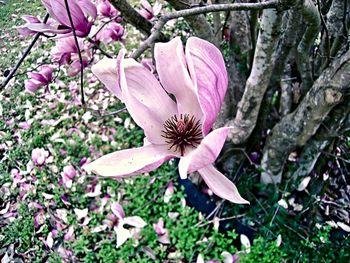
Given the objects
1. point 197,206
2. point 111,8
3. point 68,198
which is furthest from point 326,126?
point 68,198

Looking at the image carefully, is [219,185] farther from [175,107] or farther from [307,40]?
[307,40]

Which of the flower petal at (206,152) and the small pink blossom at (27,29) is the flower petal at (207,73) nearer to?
the flower petal at (206,152)

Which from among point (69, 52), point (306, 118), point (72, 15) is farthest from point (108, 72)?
point (306, 118)

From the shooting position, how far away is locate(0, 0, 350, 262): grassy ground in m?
1.09

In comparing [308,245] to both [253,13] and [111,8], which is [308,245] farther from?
[111,8]

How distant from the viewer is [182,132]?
1.17 feet

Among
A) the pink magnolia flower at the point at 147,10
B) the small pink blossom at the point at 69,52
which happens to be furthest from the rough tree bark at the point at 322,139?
the small pink blossom at the point at 69,52

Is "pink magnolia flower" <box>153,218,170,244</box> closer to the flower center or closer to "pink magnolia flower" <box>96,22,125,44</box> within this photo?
"pink magnolia flower" <box>96,22,125,44</box>

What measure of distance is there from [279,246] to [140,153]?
0.90 m

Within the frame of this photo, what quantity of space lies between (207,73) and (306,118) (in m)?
0.73

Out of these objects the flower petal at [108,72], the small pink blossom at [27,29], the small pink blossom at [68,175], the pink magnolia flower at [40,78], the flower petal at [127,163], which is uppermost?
the small pink blossom at [27,29]

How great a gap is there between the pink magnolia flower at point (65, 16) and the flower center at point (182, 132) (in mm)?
156

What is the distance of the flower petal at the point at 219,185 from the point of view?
293 mm

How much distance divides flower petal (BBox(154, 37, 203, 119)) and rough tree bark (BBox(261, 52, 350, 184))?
0.53 meters
